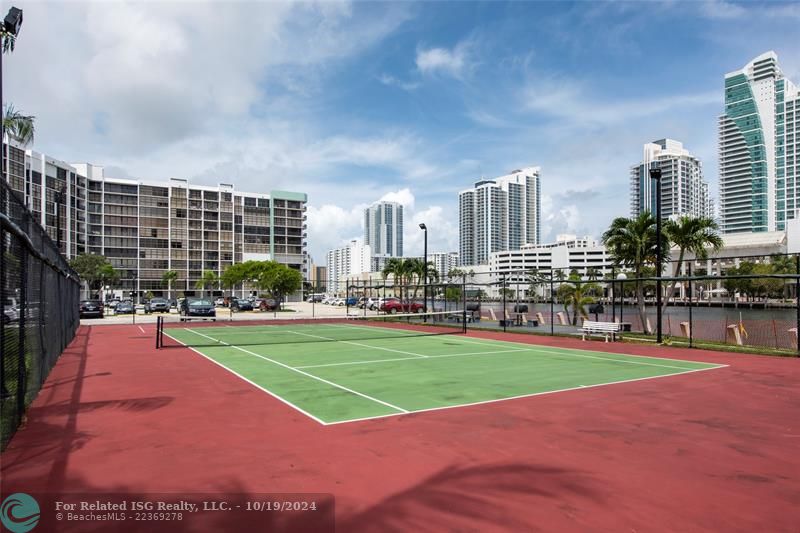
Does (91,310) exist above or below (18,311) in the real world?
below

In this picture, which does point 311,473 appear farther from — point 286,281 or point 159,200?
point 159,200

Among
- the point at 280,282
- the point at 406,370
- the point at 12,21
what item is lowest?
the point at 406,370

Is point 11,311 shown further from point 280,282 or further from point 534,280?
point 280,282

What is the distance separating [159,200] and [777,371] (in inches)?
4943

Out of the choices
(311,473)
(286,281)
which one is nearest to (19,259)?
(311,473)

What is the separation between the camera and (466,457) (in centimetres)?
673

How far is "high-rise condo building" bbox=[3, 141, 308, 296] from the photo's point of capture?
109 m

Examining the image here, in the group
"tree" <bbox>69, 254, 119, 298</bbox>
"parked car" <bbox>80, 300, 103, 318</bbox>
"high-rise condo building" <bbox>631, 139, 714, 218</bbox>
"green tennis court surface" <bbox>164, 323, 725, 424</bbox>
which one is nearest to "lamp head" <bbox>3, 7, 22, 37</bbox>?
"green tennis court surface" <bbox>164, 323, 725, 424</bbox>

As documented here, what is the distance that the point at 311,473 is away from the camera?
614cm

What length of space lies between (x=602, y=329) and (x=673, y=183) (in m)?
120

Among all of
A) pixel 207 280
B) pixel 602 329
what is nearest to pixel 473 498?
pixel 602 329

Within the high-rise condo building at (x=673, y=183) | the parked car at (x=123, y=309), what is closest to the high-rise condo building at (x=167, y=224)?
the parked car at (x=123, y=309)

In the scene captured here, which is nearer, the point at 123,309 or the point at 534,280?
the point at 534,280

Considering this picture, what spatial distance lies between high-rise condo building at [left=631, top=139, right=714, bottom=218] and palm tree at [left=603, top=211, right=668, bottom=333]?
60.1m
